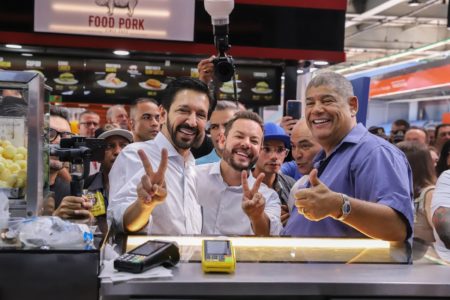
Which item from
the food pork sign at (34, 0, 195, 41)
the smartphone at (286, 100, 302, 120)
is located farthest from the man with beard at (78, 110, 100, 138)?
the smartphone at (286, 100, 302, 120)

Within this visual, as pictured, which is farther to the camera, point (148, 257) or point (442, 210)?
point (442, 210)

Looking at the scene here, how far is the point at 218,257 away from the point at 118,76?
4.47 metres

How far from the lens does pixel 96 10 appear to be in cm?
504

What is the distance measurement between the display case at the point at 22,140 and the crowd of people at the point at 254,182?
12 cm

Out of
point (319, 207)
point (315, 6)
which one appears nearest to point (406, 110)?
point (315, 6)

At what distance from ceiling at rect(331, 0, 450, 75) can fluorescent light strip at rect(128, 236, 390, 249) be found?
29.4 feet

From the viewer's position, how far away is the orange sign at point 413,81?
11117 millimetres

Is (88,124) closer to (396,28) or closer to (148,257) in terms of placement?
(148,257)

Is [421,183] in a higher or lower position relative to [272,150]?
lower

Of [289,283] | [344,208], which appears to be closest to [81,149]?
[289,283]

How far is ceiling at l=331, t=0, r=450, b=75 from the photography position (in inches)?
435

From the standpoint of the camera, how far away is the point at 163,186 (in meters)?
1.82

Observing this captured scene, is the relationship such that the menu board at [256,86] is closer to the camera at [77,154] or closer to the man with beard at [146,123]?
the man with beard at [146,123]

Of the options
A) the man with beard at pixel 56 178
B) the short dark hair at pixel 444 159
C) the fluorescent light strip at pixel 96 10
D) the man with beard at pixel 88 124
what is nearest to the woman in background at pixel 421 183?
the short dark hair at pixel 444 159
